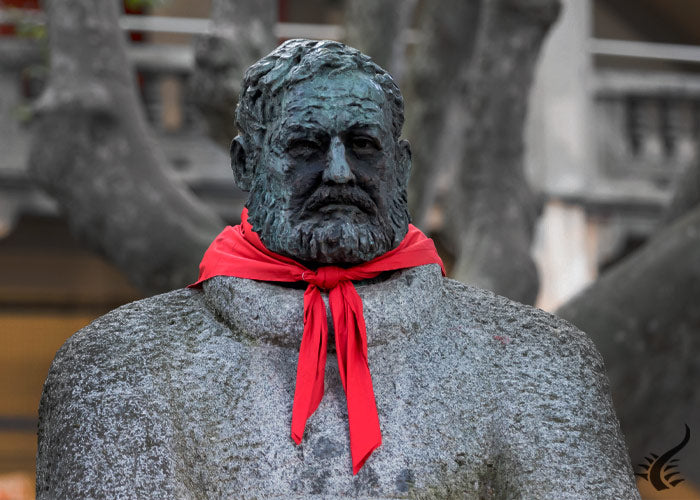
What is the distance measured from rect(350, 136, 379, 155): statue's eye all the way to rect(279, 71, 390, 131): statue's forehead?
45 millimetres

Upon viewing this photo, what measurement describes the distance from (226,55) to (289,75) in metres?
2.63

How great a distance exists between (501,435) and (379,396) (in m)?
0.27

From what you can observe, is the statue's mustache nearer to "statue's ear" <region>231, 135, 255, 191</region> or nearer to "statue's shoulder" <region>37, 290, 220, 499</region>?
"statue's ear" <region>231, 135, 255, 191</region>

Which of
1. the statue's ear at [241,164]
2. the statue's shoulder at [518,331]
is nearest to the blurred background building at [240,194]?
the statue's ear at [241,164]

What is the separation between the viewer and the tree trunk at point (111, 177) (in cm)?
520

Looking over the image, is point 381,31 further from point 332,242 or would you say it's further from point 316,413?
point 316,413

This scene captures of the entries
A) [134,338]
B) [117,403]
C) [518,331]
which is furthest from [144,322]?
[518,331]

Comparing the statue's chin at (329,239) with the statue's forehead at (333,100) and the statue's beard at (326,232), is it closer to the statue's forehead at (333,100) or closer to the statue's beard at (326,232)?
the statue's beard at (326,232)

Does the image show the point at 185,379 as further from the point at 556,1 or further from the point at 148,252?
the point at 556,1

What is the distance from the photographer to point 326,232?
2.58 metres

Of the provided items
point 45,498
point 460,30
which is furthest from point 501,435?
point 460,30

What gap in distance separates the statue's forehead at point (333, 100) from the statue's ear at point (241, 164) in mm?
198

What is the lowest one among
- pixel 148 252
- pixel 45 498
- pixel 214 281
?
pixel 148 252

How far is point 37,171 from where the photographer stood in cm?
528
